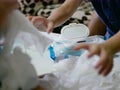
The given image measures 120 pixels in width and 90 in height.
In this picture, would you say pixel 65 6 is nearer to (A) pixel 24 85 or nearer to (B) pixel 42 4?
(A) pixel 24 85

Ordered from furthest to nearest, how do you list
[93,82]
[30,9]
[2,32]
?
[30,9] → [93,82] → [2,32]

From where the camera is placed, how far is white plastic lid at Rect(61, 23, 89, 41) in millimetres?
961

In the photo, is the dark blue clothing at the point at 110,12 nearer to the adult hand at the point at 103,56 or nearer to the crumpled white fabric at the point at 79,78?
the crumpled white fabric at the point at 79,78

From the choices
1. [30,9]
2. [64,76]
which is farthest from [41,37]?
[30,9]

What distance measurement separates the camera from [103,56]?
21.5 inches

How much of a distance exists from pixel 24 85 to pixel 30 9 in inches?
50.4

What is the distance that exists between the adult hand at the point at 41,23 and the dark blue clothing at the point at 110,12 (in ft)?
0.62

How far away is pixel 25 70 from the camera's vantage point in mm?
597

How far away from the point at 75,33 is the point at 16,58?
430 millimetres

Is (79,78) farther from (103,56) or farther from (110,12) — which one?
(110,12)

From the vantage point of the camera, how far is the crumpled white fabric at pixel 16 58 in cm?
58

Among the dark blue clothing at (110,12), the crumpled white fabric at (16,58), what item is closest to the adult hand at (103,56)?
the crumpled white fabric at (16,58)

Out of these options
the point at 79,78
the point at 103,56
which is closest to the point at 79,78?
the point at 79,78

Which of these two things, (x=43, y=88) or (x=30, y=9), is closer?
(x=43, y=88)
